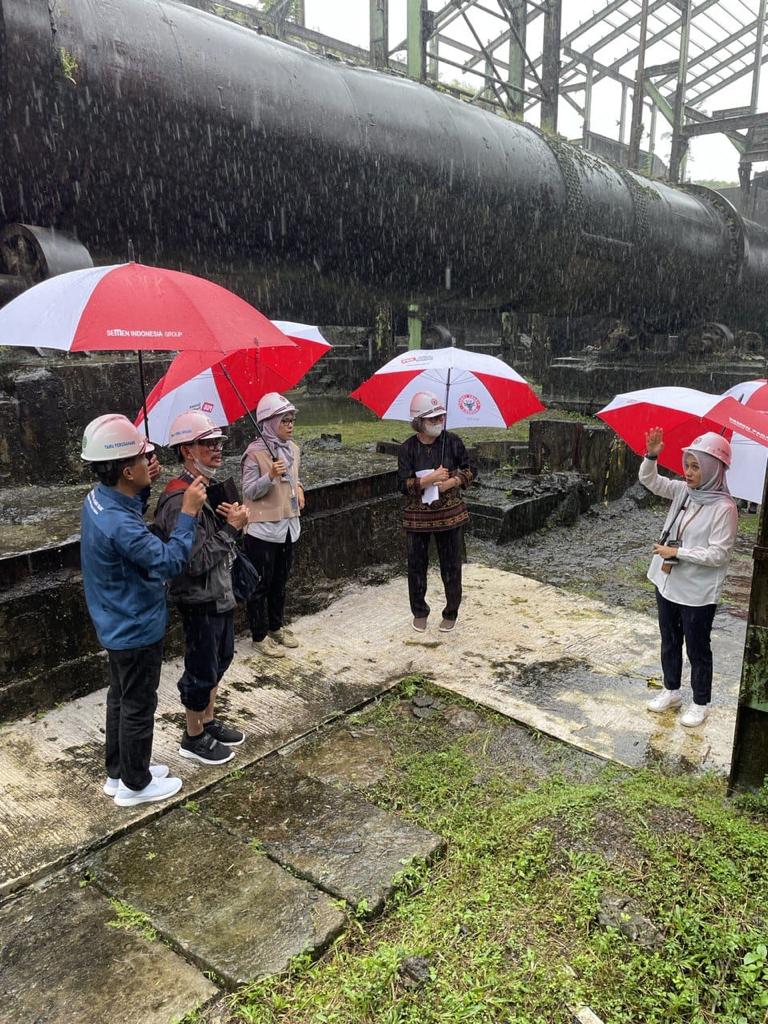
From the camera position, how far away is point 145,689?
254 cm

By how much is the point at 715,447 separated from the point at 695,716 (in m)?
1.23

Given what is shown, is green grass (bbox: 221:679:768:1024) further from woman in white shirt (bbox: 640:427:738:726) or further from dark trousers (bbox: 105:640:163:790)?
dark trousers (bbox: 105:640:163:790)

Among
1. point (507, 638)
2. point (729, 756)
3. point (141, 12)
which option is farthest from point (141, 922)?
point (141, 12)

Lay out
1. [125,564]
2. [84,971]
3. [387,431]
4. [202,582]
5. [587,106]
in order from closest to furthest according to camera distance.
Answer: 1. [84,971]
2. [125,564]
3. [202,582]
4. [387,431]
5. [587,106]

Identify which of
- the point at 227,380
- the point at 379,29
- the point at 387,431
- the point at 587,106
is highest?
the point at 587,106

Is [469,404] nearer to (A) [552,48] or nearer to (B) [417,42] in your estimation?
(B) [417,42]

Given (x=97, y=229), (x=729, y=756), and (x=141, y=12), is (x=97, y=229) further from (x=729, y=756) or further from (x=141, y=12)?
(x=729, y=756)

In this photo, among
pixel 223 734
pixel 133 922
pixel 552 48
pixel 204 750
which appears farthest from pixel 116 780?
pixel 552 48

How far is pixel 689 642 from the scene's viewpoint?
3297mm

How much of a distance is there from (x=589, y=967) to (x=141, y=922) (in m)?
1.25

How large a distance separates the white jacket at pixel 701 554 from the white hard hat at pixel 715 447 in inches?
8.1

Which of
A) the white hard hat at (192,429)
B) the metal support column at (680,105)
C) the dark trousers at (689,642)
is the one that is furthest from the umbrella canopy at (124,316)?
the metal support column at (680,105)

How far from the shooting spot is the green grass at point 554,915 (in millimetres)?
1840

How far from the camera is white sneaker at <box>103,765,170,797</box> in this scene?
2.71 m
